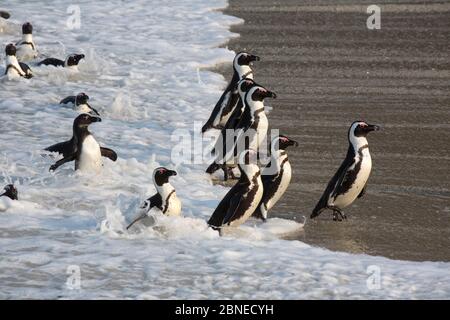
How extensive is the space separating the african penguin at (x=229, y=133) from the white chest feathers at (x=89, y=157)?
3.32ft

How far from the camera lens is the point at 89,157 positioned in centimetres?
1054

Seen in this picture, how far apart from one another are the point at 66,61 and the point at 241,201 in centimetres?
727

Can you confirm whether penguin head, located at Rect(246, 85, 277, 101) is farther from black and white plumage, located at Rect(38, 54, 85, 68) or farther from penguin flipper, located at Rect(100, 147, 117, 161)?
black and white plumage, located at Rect(38, 54, 85, 68)

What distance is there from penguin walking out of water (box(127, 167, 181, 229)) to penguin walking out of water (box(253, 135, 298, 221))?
2.38 ft

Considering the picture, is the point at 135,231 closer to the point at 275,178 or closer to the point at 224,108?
the point at 275,178

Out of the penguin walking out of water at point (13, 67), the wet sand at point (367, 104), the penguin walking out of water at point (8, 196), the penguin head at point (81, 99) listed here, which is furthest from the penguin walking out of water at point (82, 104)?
the penguin walking out of water at point (8, 196)

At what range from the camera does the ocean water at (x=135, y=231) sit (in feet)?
25.7

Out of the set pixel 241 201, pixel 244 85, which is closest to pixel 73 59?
pixel 244 85

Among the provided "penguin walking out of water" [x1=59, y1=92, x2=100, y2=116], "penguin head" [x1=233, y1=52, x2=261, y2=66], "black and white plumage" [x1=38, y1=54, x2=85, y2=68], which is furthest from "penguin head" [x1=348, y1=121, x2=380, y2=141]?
"black and white plumage" [x1=38, y1=54, x2=85, y2=68]

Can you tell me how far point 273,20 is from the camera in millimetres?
19578

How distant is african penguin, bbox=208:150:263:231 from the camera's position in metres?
8.98

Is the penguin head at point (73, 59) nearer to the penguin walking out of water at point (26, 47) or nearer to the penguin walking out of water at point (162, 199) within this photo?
the penguin walking out of water at point (26, 47)

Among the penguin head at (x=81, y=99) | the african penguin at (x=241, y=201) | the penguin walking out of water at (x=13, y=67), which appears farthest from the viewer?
the penguin walking out of water at (x=13, y=67)

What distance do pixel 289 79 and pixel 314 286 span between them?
745 centimetres
